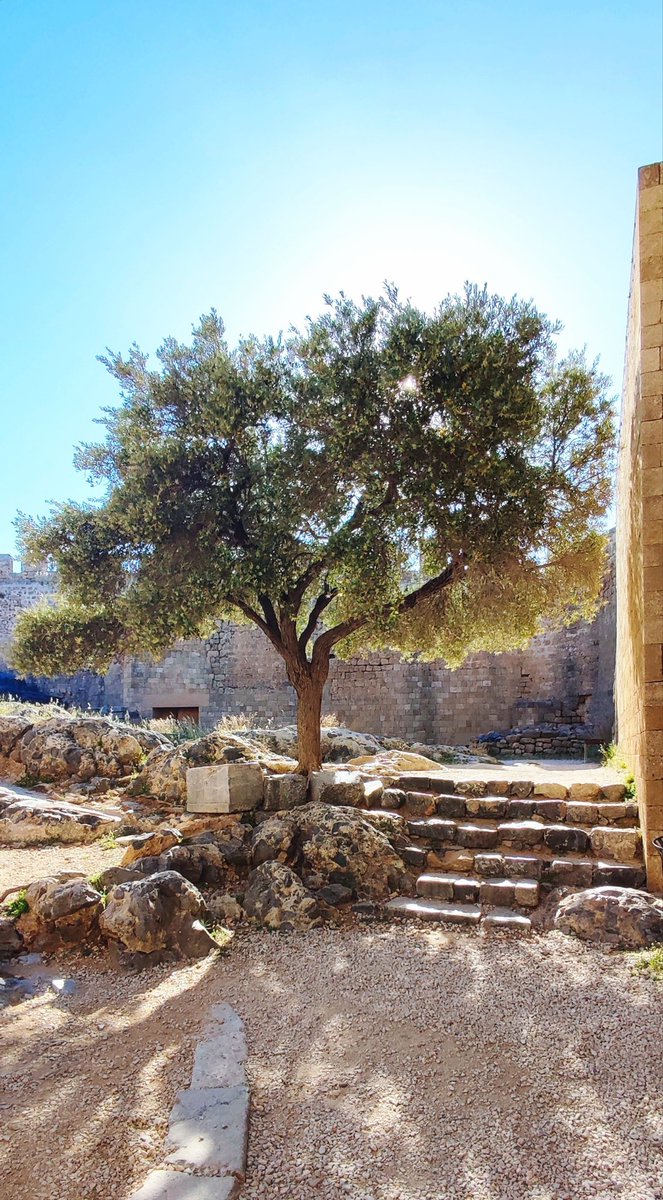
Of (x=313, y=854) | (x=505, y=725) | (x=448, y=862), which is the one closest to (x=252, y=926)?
(x=313, y=854)

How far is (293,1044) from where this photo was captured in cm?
418

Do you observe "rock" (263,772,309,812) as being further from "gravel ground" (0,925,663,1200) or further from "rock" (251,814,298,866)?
"gravel ground" (0,925,663,1200)

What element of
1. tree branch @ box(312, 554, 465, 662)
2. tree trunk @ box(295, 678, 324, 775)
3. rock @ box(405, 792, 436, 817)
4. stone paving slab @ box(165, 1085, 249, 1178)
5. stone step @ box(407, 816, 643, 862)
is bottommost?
stone paving slab @ box(165, 1085, 249, 1178)

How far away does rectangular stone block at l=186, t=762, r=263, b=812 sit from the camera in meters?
7.83

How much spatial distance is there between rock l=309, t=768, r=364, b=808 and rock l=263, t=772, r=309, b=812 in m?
0.18

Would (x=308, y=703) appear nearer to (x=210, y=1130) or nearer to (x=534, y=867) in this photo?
(x=534, y=867)

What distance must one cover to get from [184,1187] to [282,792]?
5152mm

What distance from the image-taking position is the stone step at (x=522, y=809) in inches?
275

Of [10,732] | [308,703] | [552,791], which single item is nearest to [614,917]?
[552,791]

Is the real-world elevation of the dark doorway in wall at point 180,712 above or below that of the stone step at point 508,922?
above

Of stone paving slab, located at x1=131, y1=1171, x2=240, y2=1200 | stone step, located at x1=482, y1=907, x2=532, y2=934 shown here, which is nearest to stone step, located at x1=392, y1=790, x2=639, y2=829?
stone step, located at x1=482, y1=907, x2=532, y2=934

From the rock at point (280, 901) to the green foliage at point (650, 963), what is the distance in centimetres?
257

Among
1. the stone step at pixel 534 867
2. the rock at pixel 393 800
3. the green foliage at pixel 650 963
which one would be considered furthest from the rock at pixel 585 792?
the green foliage at pixel 650 963

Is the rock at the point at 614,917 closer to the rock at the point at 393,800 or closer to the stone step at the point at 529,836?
the stone step at the point at 529,836
